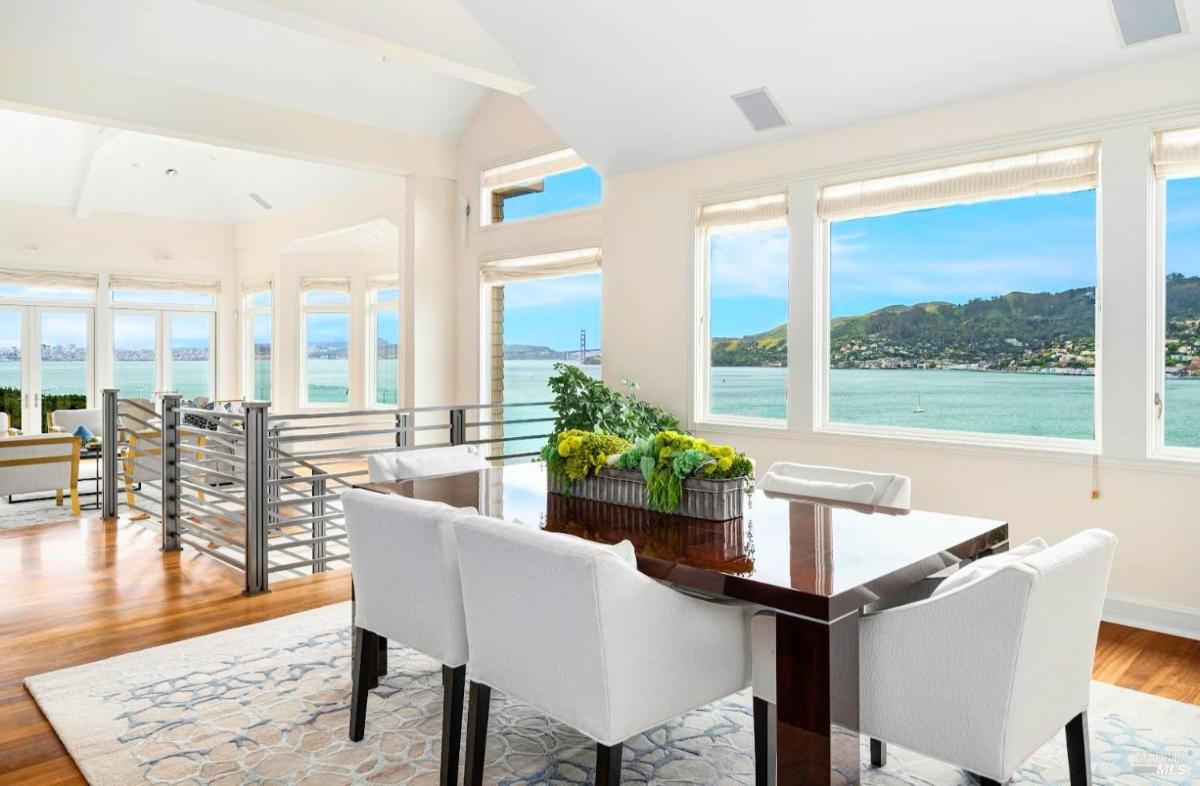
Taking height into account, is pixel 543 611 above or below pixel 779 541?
below

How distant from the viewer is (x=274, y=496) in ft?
15.9

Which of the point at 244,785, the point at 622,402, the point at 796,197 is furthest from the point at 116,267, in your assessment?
the point at 244,785

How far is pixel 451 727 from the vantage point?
216cm

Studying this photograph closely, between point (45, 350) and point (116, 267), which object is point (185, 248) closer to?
point (116, 267)

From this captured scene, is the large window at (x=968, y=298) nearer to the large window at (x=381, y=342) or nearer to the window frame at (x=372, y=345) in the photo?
the large window at (x=381, y=342)

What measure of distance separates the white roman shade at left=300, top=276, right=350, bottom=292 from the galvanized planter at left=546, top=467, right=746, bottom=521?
8.32 meters

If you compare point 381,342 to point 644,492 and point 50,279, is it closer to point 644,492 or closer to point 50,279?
point 50,279

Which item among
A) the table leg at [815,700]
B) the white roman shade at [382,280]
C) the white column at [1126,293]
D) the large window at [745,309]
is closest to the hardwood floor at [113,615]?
the white column at [1126,293]

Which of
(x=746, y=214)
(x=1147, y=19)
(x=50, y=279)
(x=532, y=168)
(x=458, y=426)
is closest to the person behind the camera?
(x=1147, y=19)

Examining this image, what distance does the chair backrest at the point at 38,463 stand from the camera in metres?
6.11

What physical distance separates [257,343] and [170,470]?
644 centimetres

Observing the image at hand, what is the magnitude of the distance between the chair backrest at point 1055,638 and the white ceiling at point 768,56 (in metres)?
2.67

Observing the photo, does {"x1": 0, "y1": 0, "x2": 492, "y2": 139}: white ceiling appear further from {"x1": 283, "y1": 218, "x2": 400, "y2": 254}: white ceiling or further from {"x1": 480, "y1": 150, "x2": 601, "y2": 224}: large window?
{"x1": 283, "y1": 218, "x2": 400, "y2": 254}: white ceiling

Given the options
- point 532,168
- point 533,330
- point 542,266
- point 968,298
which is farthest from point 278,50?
point 968,298
